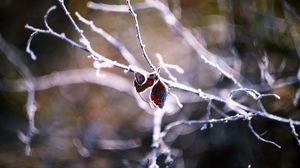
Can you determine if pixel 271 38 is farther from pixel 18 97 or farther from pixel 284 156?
pixel 18 97

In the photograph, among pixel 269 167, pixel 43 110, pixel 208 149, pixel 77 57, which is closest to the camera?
pixel 269 167

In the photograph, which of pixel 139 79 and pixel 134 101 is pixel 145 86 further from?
pixel 134 101

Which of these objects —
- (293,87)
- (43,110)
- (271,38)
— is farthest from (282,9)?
(43,110)

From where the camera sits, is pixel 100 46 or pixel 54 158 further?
pixel 100 46

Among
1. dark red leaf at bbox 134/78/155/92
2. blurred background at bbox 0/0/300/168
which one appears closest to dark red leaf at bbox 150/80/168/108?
dark red leaf at bbox 134/78/155/92

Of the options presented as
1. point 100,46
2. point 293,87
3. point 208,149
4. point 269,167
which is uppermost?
point 100,46

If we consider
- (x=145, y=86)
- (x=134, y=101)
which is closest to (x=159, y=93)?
(x=145, y=86)

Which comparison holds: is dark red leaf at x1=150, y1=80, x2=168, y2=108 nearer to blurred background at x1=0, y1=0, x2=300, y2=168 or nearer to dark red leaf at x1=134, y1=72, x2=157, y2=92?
dark red leaf at x1=134, y1=72, x2=157, y2=92
